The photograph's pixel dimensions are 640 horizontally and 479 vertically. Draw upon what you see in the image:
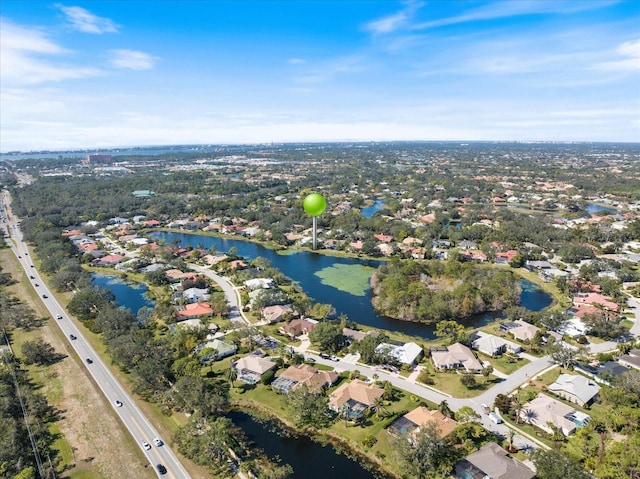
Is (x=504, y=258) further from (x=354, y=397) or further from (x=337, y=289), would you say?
(x=354, y=397)

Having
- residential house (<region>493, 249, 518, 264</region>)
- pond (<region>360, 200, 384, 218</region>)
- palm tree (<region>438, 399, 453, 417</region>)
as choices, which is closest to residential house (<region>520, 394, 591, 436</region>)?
palm tree (<region>438, 399, 453, 417</region>)

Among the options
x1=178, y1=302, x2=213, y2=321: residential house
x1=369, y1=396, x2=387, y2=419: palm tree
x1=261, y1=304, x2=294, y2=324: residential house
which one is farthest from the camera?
x1=178, y1=302, x2=213, y2=321: residential house

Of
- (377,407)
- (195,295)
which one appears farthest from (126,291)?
(377,407)

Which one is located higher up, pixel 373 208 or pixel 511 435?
pixel 373 208

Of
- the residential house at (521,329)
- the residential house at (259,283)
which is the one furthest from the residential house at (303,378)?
the residential house at (521,329)

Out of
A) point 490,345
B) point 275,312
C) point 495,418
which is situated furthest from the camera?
point 275,312

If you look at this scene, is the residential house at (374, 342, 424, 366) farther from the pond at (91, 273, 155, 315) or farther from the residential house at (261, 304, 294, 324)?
the pond at (91, 273, 155, 315)
